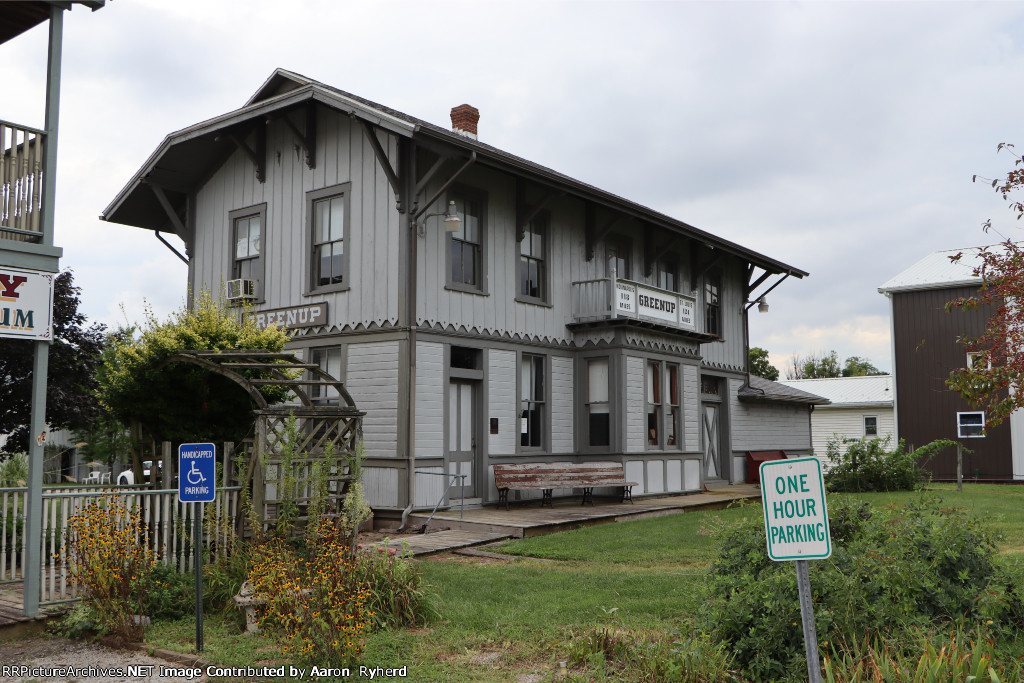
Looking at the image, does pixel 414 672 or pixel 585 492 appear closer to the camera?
pixel 414 672

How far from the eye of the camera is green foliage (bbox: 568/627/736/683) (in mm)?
5551

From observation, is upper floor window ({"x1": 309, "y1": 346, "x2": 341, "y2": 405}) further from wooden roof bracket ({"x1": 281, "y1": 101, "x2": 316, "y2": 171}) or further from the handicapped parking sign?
the handicapped parking sign

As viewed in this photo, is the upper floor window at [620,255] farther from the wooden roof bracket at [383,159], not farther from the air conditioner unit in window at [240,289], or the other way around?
the air conditioner unit in window at [240,289]

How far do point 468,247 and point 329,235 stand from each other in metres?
2.54

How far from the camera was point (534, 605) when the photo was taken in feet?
26.8

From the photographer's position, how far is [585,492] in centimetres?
1684

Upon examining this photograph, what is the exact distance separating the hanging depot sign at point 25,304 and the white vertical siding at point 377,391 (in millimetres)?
7111

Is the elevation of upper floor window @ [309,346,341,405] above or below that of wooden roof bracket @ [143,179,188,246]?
below

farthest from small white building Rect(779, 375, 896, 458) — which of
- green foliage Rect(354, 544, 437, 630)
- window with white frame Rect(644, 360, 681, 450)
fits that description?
green foliage Rect(354, 544, 437, 630)

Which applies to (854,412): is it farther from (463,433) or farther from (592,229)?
(463,433)

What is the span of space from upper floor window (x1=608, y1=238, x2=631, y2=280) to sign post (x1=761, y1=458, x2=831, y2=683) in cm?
1563

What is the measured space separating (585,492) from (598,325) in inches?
135

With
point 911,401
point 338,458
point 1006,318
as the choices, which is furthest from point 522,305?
point 911,401

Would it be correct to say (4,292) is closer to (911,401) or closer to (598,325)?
(598,325)
